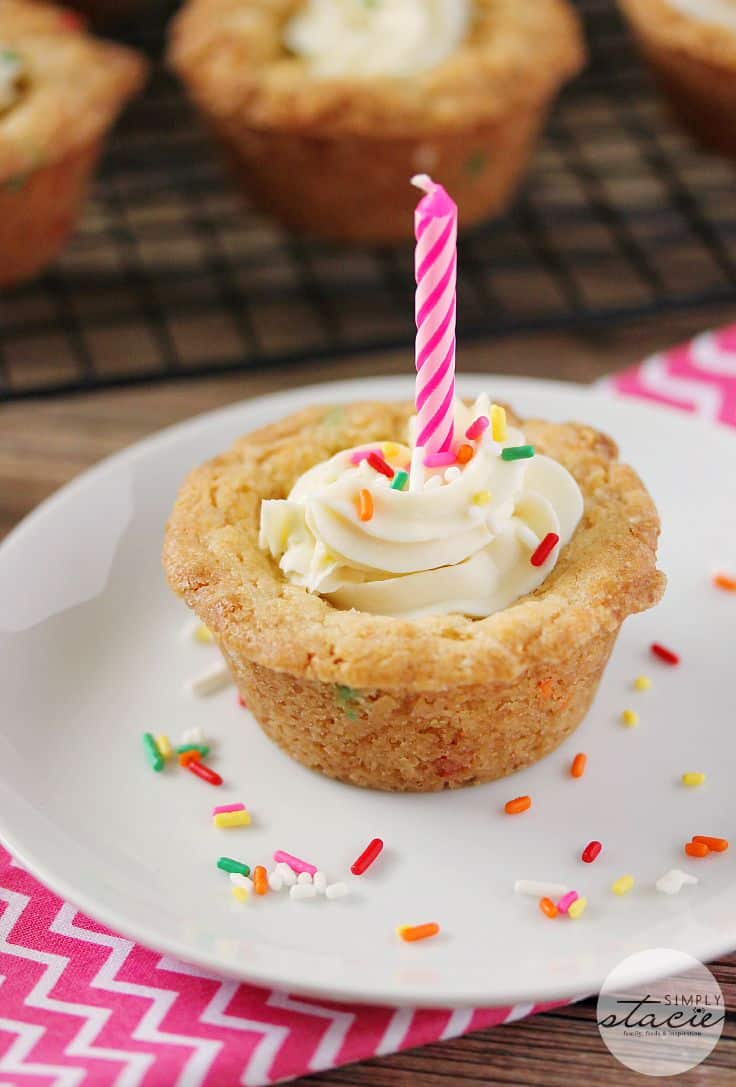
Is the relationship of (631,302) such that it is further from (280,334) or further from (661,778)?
(661,778)

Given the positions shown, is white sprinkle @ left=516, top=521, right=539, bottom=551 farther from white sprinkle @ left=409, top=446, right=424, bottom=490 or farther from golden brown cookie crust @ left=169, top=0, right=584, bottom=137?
golden brown cookie crust @ left=169, top=0, right=584, bottom=137

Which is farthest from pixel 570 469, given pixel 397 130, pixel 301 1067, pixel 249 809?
pixel 397 130

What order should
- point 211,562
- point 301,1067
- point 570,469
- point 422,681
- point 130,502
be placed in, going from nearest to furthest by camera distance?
1. point 301,1067
2. point 422,681
3. point 211,562
4. point 570,469
5. point 130,502

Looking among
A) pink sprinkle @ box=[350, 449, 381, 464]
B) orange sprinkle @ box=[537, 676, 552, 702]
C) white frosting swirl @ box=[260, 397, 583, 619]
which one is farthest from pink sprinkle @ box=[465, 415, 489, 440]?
orange sprinkle @ box=[537, 676, 552, 702]

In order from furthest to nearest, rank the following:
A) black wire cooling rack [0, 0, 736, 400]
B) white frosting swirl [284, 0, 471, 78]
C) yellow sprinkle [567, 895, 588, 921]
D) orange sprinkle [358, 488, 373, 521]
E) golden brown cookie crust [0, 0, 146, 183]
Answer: black wire cooling rack [0, 0, 736, 400] < white frosting swirl [284, 0, 471, 78] < golden brown cookie crust [0, 0, 146, 183] < orange sprinkle [358, 488, 373, 521] < yellow sprinkle [567, 895, 588, 921]

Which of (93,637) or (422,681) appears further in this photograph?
(93,637)

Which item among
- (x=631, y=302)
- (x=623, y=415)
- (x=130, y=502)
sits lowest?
(x=631, y=302)
